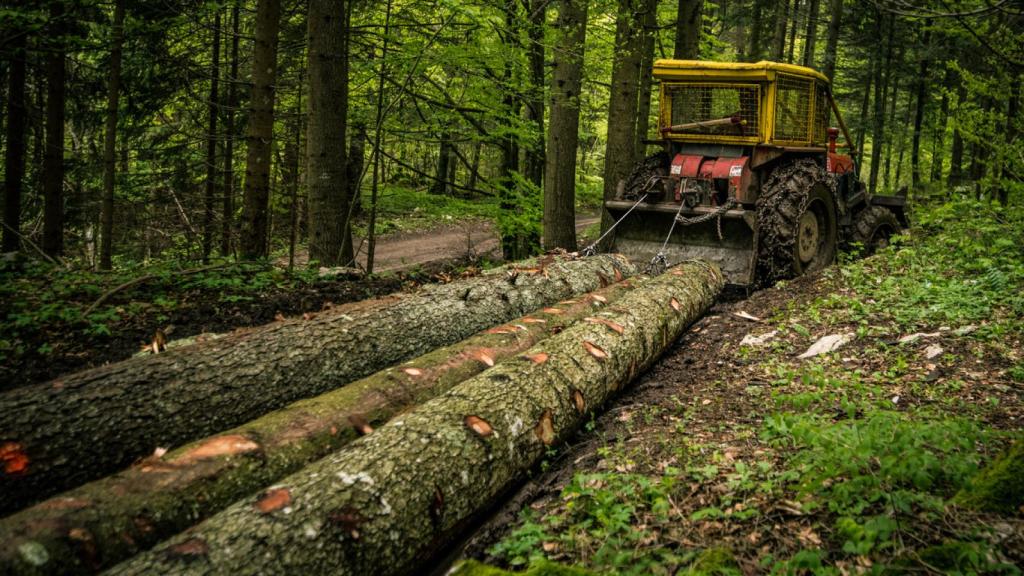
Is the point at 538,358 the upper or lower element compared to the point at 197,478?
upper

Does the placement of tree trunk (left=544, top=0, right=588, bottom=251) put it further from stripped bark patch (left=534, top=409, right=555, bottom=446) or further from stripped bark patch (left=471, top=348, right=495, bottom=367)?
stripped bark patch (left=534, top=409, right=555, bottom=446)

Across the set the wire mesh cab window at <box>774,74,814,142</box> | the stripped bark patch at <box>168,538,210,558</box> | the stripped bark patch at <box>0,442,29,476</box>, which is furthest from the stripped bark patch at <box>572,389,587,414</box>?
the wire mesh cab window at <box>774,74,814,142</box>

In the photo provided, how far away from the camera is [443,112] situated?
424 inches

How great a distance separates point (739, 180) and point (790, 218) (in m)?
0.86

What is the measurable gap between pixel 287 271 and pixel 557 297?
330 centimetres

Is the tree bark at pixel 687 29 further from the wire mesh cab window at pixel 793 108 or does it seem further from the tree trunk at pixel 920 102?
the tree trunk at pixel 920 102

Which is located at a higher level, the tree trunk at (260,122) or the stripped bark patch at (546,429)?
the tree trunk at (260,122)

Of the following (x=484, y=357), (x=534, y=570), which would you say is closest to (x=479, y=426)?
(x=534, y=570)

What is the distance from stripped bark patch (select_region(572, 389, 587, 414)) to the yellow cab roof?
5.46m

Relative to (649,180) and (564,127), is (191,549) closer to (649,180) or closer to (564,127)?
(649,180)

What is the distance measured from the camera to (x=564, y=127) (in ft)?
31.3

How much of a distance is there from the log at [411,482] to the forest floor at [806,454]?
0.25 m

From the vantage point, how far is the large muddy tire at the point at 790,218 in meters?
7.41

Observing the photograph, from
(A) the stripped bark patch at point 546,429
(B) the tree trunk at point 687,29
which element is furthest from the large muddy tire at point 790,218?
(A) the stripped bark patch at point 546,429
